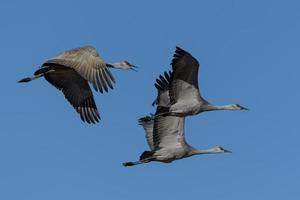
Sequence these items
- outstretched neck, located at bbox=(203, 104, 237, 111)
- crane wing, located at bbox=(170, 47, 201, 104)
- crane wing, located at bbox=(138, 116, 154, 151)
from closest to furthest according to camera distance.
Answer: crane wing, located at bbox=(170, 47, 201, 104) < outstretched neck, located at bbox=(203, 104, 237, 111) < crane wing, located at bbox=(138, 116, 154, 151)

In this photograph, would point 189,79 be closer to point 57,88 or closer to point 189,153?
point 189,153

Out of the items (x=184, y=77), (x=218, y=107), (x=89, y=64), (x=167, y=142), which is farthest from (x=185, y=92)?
(x=89, y=64)

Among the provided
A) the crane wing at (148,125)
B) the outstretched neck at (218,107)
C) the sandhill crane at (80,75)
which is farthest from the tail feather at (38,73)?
the outstretched neck at (218,107)

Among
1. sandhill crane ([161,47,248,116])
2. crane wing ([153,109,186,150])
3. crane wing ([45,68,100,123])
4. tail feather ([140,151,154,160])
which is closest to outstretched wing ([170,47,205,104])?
sandhill crane ([161,47,248,116])

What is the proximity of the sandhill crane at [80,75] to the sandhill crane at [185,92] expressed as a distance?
2.14 m

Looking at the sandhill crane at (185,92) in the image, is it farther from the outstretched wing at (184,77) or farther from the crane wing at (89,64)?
the crane wing at (89,64)

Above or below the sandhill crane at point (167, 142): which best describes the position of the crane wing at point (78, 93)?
above

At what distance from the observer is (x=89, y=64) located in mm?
34344

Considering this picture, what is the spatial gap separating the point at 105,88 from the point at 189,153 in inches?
171

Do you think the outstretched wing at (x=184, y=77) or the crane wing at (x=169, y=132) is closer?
the outstretched wing at (x=184, y=77)

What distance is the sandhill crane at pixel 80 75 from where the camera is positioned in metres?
33.8

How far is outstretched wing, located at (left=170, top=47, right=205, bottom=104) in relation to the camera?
1356 inches

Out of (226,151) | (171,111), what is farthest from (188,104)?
(226,151)

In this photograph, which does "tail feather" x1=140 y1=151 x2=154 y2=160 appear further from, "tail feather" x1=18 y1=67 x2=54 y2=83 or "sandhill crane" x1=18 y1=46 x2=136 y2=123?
"tail feather" x1=18 y1=67 x2=54 y2=83
